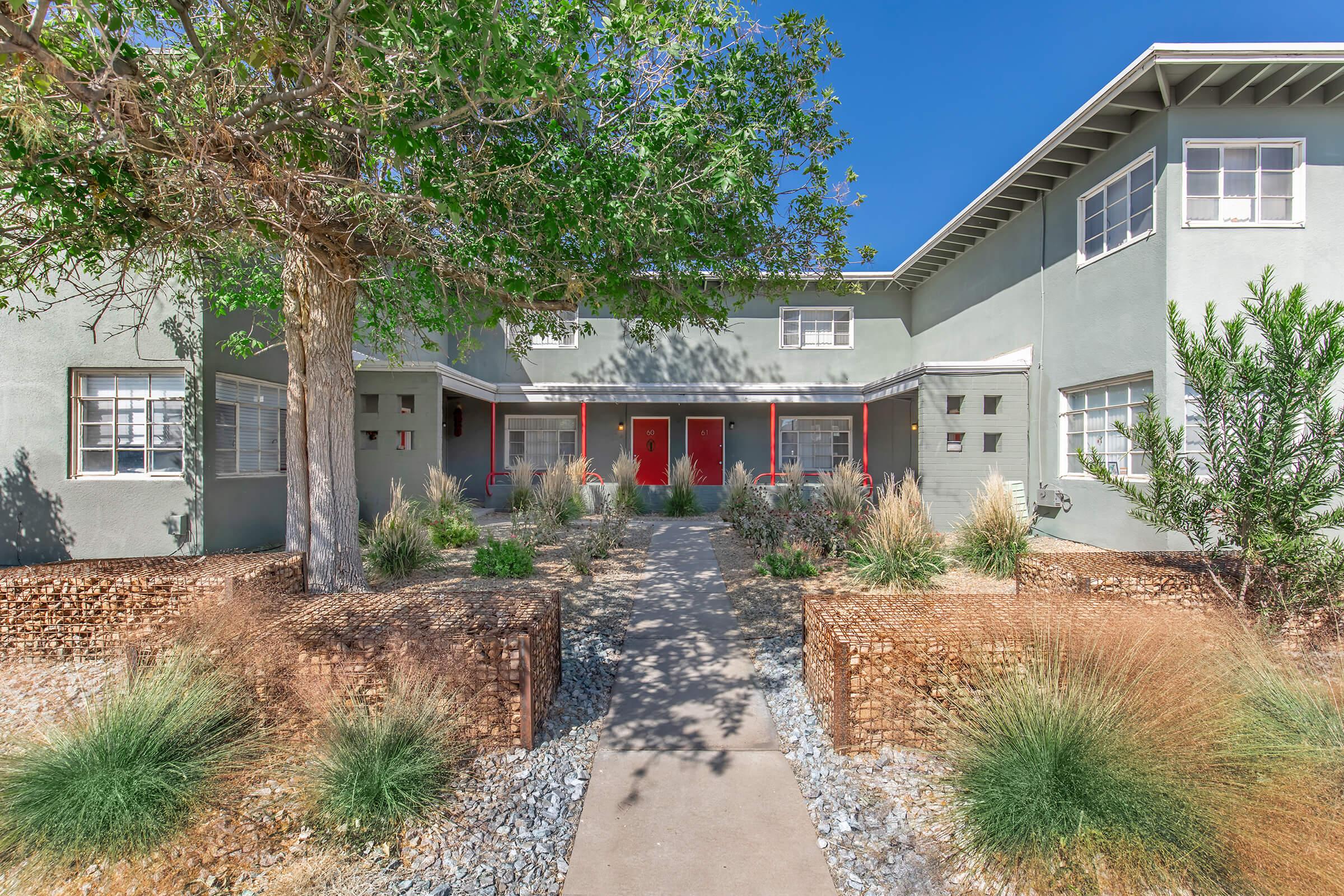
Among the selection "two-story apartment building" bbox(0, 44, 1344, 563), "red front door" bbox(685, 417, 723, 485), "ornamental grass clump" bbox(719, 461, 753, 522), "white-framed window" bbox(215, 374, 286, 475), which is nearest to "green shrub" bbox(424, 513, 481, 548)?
"two-story apartment building" bbox(0, 44, 1344, 563)

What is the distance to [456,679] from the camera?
10.4 ft

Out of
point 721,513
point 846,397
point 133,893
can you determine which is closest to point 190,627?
point 133,893

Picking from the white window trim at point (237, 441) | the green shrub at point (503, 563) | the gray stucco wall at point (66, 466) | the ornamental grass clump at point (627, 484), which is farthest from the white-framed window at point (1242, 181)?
the gray stucco wall at point (66, 466)

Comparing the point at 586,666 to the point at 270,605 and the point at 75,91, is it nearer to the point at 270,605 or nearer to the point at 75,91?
the point at 270,605

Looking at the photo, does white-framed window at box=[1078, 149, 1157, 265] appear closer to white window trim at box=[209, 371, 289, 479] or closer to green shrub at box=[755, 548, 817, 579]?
green shrub at box=[755, 548, 817, 579]

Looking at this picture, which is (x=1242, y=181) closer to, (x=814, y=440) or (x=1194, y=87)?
(x=1194, y=87)

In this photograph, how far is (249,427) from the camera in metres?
8.78

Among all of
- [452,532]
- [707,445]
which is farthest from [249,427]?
[707,445]

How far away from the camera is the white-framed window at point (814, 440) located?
15.5 m

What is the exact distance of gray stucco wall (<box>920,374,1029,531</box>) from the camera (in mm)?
10516

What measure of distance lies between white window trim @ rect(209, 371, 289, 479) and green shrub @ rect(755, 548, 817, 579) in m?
6.06

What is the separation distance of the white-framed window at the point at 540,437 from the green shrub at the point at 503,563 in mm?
8572

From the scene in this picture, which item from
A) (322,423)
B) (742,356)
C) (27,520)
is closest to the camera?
(322,423)

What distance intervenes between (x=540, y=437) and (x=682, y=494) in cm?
460
